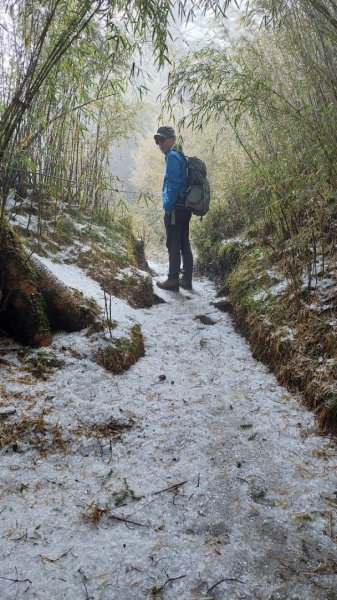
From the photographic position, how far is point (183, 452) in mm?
2002

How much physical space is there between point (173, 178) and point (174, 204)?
1.10 feet

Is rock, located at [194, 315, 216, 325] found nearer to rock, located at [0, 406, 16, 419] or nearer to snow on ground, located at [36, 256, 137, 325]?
snow on ground, located at [36, 256, 137, 325]

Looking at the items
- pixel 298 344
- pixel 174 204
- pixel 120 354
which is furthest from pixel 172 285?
pixel 298 344

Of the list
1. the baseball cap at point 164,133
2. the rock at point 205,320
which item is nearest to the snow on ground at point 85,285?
the rock at point 205,320

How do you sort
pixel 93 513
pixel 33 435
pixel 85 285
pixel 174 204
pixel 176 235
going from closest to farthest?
pixel 93 513
pixel 33 435
pixel 85 285
pixel 174 204
pixel 176 235

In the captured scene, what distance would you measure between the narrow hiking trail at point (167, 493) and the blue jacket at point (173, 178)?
98.9 inches

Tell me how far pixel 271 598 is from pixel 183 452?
82cm

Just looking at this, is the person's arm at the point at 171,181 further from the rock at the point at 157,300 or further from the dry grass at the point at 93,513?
the dry grass at the point at 93,513

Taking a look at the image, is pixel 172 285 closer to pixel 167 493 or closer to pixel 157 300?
pixel 157 300

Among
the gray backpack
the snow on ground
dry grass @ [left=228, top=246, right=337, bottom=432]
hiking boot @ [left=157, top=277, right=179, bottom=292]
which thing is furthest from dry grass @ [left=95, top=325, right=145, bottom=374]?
the gray backpack

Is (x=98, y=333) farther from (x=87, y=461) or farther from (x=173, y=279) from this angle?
(x=173, y=279)

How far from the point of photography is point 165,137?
14.7 feet

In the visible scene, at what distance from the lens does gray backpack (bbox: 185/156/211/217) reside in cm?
452

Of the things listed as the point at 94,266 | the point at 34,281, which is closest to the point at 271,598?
the point at 34,281
